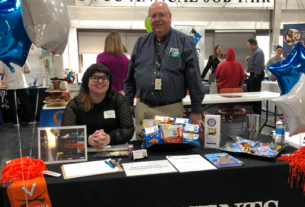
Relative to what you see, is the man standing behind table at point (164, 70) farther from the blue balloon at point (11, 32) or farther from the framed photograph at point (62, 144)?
the blue balloon at point (11, 32)

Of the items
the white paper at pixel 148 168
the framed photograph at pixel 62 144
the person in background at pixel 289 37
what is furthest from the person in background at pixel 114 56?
the person in background at pixel 289 37

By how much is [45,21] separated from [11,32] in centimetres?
17

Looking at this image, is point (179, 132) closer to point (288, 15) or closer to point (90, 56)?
point (90, 56)

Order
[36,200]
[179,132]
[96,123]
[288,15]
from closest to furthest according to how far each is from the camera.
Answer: [36,200]
[179,132]
[96,123]
[288,15]

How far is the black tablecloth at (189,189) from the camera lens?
1.23 m

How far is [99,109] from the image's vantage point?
1770 millimetres

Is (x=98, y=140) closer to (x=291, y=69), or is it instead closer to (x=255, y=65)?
(x=291, y=69)

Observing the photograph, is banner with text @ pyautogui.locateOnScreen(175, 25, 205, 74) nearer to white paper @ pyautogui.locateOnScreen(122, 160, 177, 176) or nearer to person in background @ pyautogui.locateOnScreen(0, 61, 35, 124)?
person in background @ pyautogui.locateOnScreen(0, 61, 35, 124)

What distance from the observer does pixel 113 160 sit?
140 centimetres

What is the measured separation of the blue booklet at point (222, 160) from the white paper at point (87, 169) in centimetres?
48

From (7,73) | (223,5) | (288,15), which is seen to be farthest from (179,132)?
(288,15)

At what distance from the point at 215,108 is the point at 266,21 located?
314 cm

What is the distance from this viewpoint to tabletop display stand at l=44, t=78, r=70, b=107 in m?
3.64

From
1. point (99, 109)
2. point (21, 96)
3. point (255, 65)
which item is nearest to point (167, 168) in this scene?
point (99, 109)
